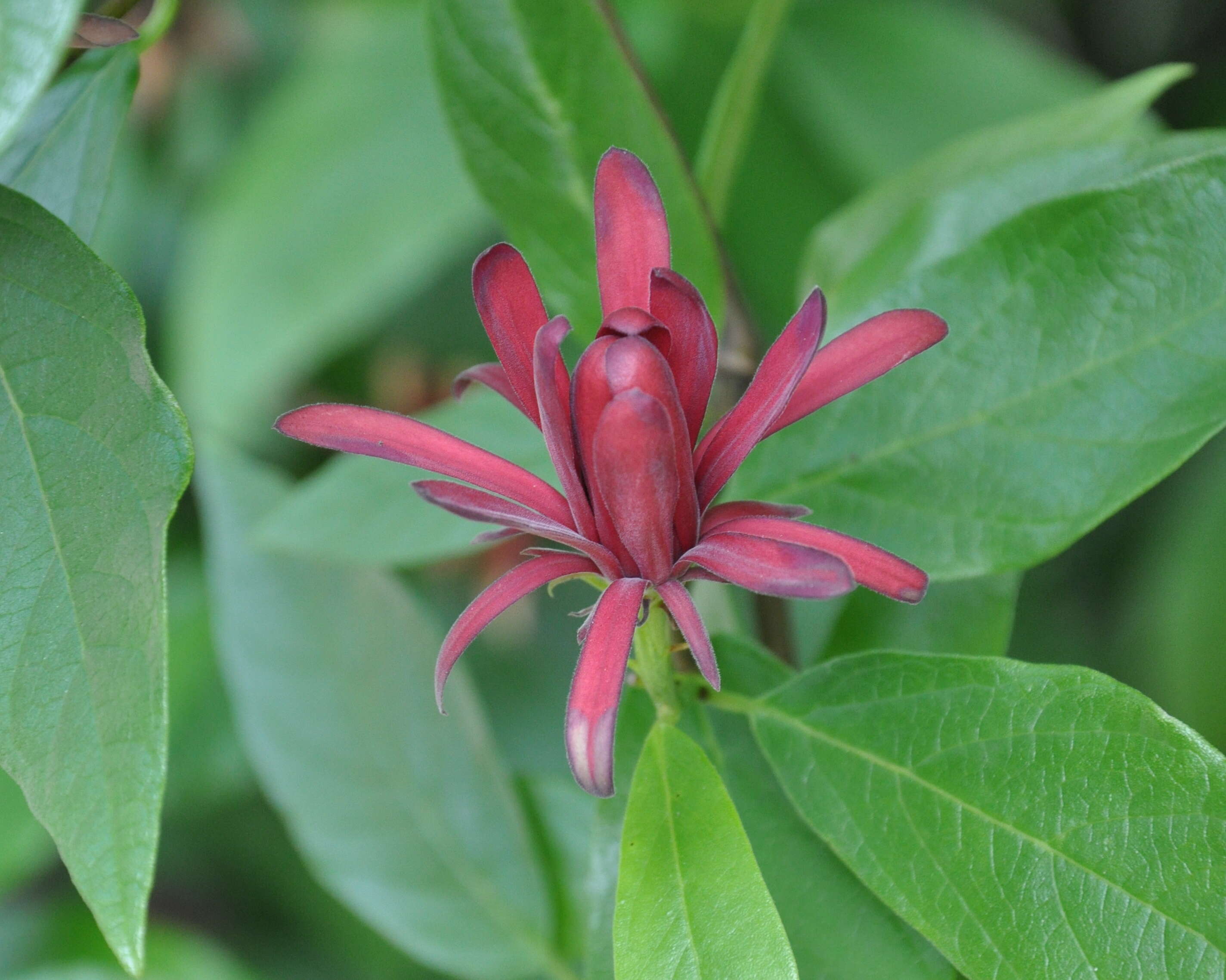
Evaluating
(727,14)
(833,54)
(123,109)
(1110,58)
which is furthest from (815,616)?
(1110,58)

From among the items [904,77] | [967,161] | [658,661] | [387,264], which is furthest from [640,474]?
[904,77]

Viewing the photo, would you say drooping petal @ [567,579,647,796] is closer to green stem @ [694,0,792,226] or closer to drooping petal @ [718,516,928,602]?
drooping petal @ [718,516,928,602]

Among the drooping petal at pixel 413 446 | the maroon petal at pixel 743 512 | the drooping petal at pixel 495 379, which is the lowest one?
the maroon petal at pixel 743 512

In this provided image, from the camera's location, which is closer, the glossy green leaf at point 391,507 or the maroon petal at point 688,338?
the maroon petal at point 688,338

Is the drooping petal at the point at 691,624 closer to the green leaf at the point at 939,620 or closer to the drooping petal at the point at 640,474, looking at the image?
the drooping petal at the point at 640,474

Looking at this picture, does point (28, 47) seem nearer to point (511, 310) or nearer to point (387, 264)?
point (511, 310)

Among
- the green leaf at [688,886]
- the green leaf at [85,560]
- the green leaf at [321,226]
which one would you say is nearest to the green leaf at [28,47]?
the green leaf at [85,560]

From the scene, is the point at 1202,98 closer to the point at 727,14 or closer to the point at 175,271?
the point at 727,14
